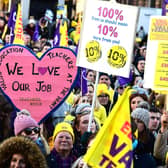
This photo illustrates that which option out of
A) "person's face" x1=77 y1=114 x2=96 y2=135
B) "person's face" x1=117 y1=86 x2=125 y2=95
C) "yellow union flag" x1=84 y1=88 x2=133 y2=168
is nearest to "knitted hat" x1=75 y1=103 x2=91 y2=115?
"person's face" x1=77 y1=114 x2=96 y2=135

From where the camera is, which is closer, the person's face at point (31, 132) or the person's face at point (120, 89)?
the person's face at point (31, 132)

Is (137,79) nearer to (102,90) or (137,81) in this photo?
(137,81)

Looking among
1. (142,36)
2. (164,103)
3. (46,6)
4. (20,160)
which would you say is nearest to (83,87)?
(164,103)

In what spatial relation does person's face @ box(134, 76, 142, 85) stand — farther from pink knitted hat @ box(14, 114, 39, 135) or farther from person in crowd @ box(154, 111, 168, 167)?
pink knitted hat @ box(14, 114, 39, 135)

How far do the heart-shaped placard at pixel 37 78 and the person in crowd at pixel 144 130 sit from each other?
34.9 inches

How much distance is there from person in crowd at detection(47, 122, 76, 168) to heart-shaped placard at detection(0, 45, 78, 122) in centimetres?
97

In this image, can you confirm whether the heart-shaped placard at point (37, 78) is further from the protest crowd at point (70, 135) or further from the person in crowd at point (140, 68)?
the person in crowd at point (140, 68)

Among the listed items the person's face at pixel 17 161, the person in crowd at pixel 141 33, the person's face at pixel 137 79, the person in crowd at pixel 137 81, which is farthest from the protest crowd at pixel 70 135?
the person in crowd at pixel 141 33

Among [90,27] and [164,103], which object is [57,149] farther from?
[164,103]

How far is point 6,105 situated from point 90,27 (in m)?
1.26

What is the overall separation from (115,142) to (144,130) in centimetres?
217

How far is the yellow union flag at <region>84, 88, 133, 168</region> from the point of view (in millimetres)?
5977

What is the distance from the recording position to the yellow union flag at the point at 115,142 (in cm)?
598

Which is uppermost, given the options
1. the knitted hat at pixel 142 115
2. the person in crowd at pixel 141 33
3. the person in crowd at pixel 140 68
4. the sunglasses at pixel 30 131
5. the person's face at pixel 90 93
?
the sunglasses at pixel 30 131
